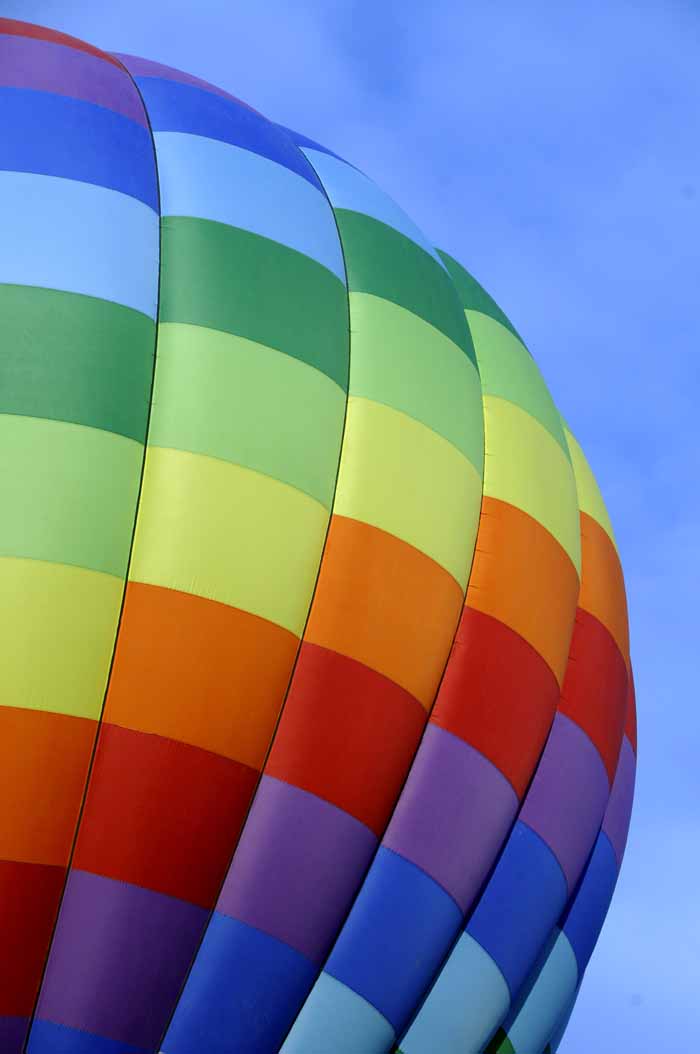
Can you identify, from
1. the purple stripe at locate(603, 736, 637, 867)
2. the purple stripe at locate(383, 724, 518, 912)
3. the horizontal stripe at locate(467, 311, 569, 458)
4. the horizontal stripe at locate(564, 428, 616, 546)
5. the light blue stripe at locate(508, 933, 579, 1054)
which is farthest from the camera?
the horizontal stripe at locate(564, 428, 616, 546)

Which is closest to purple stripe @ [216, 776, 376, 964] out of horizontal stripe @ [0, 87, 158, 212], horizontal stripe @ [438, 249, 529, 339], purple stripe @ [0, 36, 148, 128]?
horizontal stripe @ [0, 87, 158, 212]

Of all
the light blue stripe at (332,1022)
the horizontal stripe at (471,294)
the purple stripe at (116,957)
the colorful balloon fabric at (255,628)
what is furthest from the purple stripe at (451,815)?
the horizontal stripe at (471,294)

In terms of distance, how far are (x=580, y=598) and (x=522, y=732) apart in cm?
98

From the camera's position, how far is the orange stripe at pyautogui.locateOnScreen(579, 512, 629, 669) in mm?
7031

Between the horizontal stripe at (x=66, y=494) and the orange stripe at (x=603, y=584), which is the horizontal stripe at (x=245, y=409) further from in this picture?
the orange stripe at (x=603, y=584)

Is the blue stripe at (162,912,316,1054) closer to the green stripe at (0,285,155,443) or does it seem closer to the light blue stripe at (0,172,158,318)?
the green stripe at (0,285,155,443)

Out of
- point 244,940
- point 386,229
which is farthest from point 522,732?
point 386,229

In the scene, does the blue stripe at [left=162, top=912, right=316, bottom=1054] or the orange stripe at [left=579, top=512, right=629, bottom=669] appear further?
the orange stripe at [left=579, top=512, right=629, bottom=669]

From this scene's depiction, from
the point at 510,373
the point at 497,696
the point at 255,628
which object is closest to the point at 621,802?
the point at 497,696

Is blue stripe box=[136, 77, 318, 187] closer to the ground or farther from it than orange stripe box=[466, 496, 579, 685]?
farther from it

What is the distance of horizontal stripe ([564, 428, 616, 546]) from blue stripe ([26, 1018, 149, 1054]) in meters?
3.51

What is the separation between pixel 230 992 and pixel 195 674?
1.18 meters

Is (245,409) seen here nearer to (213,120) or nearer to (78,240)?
(78,240)

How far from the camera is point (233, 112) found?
22.7ft
